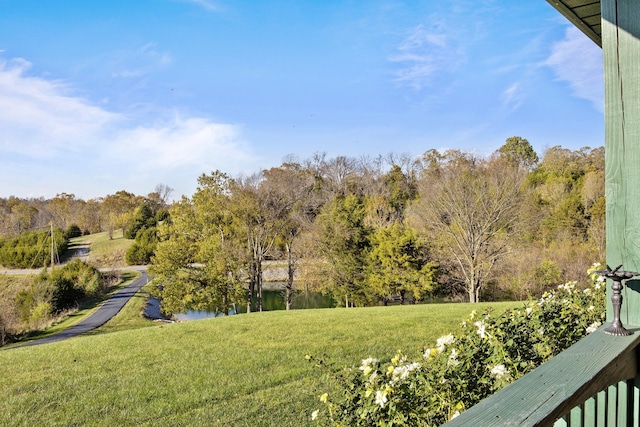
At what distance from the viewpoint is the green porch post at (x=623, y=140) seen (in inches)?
51.3

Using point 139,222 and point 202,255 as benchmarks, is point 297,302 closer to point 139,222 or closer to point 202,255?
point 202,255

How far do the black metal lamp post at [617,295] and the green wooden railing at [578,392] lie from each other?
0.08 ft

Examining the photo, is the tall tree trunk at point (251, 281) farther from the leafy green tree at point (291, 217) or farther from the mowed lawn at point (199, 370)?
the mowed lawn at point (199, 370)

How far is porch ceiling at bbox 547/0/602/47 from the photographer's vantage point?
1.58 meters

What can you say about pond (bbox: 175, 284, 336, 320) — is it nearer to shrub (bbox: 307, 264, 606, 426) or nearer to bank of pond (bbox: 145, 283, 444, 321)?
bank of pond (bbox: 145, 283, 444, 321)

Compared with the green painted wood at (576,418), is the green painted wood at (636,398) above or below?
below

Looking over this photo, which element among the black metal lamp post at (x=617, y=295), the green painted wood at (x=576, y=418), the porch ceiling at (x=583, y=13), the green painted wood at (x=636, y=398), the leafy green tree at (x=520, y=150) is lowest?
the green painted wood at (x=636, y=398)

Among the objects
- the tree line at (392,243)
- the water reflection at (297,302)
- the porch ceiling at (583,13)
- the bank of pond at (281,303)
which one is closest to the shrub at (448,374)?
the porch ceiling at (583,13)

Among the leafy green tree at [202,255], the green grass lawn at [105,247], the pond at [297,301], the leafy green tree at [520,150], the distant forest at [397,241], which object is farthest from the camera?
the green grass lawn at [105,247]

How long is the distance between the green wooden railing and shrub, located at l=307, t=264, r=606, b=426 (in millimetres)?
658

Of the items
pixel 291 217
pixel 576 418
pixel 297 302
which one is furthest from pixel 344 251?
pixel 576 418

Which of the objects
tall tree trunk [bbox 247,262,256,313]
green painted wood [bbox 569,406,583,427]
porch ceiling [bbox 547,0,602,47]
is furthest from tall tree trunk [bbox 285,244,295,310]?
green painted wood [bbox 569,406,583,427]

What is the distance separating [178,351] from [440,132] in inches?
876

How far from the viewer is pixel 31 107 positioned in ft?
35.3
